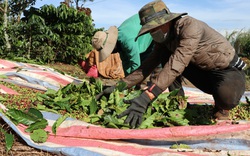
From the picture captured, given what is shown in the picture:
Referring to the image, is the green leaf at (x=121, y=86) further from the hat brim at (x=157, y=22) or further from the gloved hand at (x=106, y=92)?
the hat brim at (x=157, y=22)

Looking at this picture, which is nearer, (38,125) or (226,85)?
(38,125)

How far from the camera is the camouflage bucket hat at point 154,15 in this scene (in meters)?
2.55

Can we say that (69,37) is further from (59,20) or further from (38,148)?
(38,148)

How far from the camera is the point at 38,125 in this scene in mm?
2422

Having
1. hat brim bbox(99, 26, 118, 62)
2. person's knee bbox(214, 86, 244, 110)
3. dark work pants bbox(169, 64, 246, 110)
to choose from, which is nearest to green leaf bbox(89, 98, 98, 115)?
dark work pants bbox(169, 64, 246, 110)

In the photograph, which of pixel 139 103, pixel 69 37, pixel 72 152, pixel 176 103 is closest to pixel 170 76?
pixel 139 103

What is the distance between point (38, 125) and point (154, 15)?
3.87ft

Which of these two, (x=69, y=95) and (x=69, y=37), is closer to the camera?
(x=69, y=95)

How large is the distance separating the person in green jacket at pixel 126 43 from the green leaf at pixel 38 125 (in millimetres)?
1769

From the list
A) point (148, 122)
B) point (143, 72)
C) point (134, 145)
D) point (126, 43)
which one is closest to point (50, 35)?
point (126, 43)

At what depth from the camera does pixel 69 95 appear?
304 cm

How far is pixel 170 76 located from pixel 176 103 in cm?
52

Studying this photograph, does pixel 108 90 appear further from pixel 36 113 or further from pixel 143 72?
pixel 36 113

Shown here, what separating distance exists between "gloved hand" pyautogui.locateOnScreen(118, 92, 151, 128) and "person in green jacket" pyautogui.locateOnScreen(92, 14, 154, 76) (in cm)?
174
